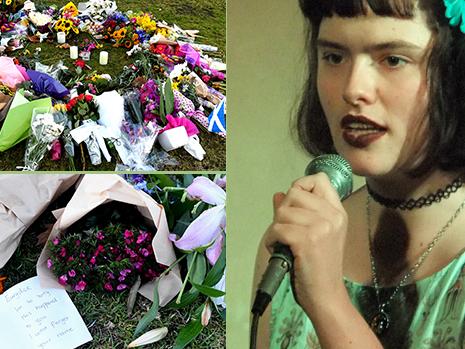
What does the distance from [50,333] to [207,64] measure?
0.88 meters

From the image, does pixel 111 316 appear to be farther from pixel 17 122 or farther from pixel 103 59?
pixel 103 59

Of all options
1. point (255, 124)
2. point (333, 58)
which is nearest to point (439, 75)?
point (333, 58)

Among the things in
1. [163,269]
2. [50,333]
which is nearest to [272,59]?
[163,269]

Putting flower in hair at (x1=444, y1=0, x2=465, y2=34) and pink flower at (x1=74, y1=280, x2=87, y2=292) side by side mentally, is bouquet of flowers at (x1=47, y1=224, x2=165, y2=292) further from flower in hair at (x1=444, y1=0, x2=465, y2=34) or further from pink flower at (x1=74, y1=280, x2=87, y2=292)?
A: flower in hair at (x1=444, y1=0, x2=465, y2=34)

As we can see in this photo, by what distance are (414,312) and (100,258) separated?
2.63 feet

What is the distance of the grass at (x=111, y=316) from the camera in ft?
6.38

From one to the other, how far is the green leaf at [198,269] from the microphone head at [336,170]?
1.26 feet

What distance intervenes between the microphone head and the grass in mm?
490

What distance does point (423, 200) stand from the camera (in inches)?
69.4

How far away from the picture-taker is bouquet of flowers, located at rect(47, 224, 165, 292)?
1.92m

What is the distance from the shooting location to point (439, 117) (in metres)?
1.76

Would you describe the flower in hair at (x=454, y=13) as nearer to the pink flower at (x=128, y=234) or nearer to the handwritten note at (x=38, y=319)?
the pink flower at (x=128, y=234)

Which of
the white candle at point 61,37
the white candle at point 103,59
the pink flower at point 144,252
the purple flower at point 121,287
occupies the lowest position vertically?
the purple flower at point 121,287

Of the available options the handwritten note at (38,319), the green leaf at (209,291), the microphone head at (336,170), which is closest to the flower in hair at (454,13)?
the microphone head at (336,170)
